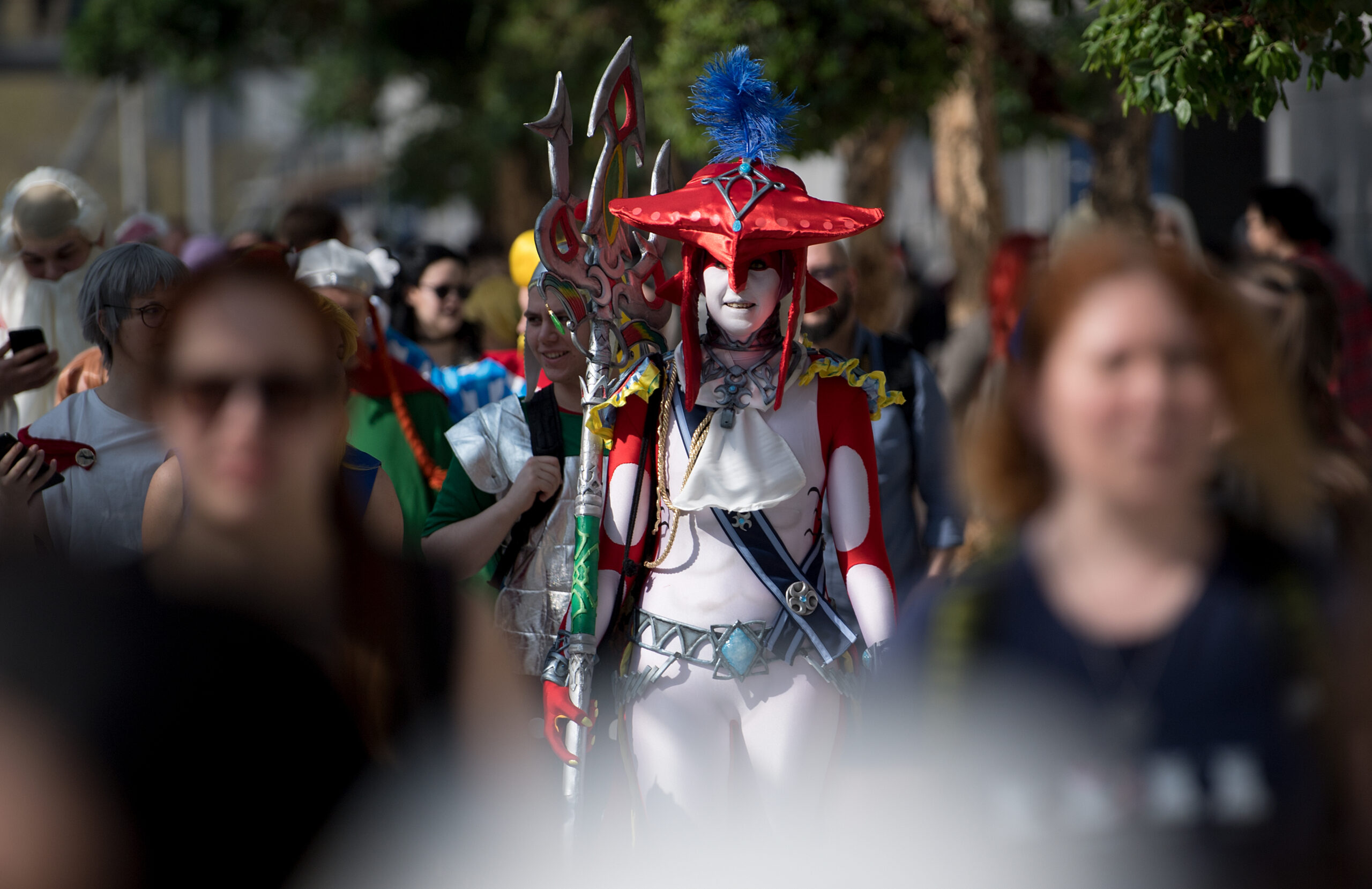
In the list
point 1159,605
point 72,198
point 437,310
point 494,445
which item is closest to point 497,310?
point 437,310

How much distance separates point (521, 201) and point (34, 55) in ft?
52.4

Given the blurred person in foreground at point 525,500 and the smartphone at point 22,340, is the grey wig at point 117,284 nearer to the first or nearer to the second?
the smartphone at point 22,340

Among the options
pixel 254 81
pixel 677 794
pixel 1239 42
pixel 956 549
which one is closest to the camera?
pixel 677 794

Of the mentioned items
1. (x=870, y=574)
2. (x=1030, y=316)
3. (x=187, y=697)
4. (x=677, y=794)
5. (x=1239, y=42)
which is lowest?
(x=677, y=794)

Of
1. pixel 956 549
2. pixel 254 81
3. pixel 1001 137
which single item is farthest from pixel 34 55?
pixel 956 549

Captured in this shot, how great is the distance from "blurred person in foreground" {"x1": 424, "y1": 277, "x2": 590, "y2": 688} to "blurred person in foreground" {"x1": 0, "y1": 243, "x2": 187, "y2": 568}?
683mm

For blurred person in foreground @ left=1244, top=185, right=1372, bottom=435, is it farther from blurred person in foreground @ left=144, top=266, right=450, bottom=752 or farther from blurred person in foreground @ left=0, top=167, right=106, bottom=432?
blurred person in foreground @ left=144, top=266, right=450, bottom=752

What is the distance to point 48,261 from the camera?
16.7 ft

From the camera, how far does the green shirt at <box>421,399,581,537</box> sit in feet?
11.6

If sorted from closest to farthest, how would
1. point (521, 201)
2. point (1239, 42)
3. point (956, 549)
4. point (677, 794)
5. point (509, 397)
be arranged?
point (677, 794)
point (1239, 42)
point (509, 397)
point (956, 549)
point (521, 201)

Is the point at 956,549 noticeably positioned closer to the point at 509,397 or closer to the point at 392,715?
the point at 509,397

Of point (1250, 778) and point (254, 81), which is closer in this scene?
point (1250, 778)

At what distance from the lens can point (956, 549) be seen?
461 cm

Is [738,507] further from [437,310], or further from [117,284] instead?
[437,310]
